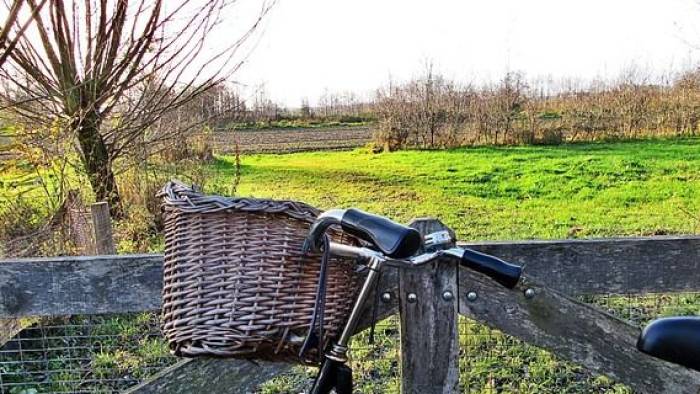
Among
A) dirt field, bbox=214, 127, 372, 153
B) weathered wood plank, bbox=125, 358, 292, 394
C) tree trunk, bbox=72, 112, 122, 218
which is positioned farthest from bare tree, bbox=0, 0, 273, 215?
dirt field, bbox=214, 127, 372, 153

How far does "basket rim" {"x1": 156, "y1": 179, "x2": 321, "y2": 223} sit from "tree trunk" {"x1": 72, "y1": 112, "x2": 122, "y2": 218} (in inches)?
134

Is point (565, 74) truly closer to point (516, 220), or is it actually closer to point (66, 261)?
point (516, 220)

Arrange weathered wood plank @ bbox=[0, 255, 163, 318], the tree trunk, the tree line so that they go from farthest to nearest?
the tree line
the tree trunk
weathered wood plank @ bbox=[0, 255, 163, 318]

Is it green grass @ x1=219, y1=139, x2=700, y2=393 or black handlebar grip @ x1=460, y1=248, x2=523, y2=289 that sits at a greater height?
black handlebar grip @ x1=460, y1=248, x2=523, y2=289

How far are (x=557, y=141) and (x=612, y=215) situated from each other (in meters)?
8.96

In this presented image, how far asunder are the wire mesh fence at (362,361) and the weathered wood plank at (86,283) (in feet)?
3.06

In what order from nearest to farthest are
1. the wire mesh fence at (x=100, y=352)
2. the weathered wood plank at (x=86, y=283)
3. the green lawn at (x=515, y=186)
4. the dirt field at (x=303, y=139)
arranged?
the weathered wood plank at (x=86, y=283)
the wire mesh fence at (x=100, y=352)
the green lawn at (x=515, y=186)
the dirt field at (x=303, y=139)

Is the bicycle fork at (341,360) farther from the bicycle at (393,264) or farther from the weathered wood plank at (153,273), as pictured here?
the weathered wood plank at (153,273)

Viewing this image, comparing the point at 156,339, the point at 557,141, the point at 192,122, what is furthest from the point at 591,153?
the point at 156,339

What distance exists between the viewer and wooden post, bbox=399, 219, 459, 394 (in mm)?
1604

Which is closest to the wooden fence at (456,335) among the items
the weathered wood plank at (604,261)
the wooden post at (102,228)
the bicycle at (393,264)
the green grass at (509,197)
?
the weathered wood plank at (604,261)

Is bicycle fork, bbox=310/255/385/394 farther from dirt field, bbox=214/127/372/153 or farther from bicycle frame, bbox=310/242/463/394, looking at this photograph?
dirt field, bbox=214/127/372/153

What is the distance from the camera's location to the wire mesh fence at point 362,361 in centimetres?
285

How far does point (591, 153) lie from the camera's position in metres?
14.4
